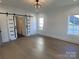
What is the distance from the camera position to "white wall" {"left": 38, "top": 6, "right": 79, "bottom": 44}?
16.5 feet

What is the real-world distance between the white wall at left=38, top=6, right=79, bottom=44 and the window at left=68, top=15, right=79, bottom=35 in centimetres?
21

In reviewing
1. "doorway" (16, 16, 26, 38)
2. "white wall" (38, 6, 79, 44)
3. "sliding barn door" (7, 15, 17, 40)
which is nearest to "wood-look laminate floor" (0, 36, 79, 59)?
"white wall" (38, 6, 79, 44)

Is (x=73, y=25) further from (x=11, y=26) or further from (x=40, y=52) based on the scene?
(x=11, y=26)

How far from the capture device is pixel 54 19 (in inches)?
245

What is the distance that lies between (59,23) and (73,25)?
3.51ft

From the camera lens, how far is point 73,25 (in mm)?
5105

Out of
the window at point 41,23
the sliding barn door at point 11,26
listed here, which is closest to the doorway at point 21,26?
the sliding barn door at point 11,26

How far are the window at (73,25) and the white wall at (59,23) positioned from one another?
212 mm

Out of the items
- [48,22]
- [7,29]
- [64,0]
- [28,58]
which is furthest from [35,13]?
[28,58]

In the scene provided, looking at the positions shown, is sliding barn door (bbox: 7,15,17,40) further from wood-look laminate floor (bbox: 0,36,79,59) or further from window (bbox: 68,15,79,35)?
window (bbox: 68,15,79,35)

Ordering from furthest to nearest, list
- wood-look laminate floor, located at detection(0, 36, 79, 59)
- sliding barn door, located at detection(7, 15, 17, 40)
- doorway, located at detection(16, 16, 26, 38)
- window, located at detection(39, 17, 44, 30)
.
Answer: window, located at detection(39, 17, 44, 30)
doorway, located at detection(16, 16, 26, 38)
sliding barn door, located at detection(7, 15, 17, 40)
wood-look laminate floor, located at detection(0, 36, 79, 59)

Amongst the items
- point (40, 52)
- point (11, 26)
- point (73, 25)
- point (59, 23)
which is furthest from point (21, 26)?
point (73, 25)

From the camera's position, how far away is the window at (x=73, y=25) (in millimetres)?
4930

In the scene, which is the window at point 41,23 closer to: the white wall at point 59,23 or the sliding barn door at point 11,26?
the white wall at point 59,23
